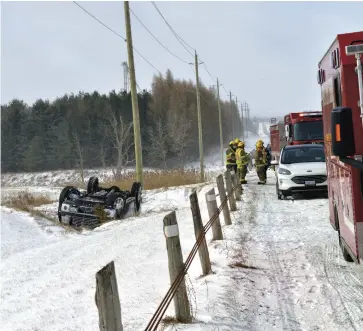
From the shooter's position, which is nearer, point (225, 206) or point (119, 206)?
point (225, 206)

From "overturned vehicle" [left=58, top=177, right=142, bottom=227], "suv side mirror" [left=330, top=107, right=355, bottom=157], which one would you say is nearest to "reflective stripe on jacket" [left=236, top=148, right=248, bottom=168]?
"overturned vehicle" [left=58, top=177, right=142, bottom=227]

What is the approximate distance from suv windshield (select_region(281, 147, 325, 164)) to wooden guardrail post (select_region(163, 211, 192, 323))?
11.2 m

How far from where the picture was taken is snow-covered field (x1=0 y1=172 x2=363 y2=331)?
16.0 ft

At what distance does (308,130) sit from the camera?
821 inches

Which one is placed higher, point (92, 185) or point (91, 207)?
point (92, 185)

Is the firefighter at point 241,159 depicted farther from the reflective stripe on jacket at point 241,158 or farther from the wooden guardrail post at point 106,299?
the wooden guardrail post at point 106,299

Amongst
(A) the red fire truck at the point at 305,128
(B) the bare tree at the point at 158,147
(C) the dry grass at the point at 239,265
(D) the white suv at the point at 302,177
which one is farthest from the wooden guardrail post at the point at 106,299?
(B) the bare tree at the point at 158,147

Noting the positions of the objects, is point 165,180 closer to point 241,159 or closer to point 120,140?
point 241,159

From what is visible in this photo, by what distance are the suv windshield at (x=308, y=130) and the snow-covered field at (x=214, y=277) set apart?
8.98 meters

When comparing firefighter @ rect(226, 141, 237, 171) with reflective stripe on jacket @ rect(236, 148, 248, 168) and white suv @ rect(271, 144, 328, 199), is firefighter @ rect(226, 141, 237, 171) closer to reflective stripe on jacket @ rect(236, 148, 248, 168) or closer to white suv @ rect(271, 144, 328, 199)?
reflective stripe on jacket @ rect(236, 148, 248, 168)

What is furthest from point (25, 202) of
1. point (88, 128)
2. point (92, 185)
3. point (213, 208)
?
point (88, 128)

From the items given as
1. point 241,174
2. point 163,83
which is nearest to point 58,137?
point 163,83

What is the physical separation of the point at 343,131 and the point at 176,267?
6.68 ft

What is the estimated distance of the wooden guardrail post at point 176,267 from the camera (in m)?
4.46
